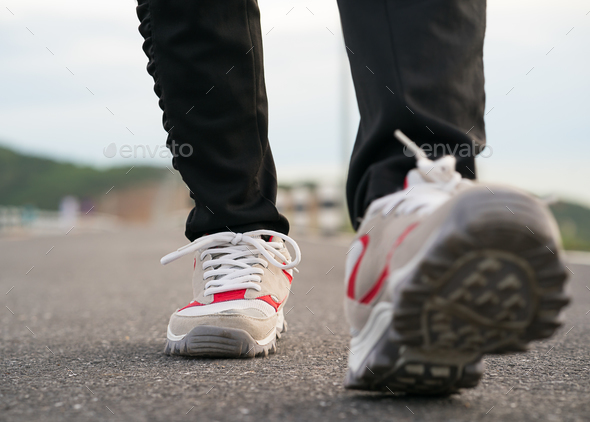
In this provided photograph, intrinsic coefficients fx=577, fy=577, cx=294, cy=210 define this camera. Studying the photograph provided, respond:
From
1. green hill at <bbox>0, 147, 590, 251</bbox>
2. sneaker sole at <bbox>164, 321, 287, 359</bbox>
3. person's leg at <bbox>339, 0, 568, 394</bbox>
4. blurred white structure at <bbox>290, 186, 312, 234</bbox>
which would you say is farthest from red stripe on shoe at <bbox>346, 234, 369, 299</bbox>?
green hill at <bbox>0, 147, 590, 251</bbox>

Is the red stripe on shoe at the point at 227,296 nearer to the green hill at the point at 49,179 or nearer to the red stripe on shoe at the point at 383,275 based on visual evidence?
the red stripe on shoe at the point at 383,275

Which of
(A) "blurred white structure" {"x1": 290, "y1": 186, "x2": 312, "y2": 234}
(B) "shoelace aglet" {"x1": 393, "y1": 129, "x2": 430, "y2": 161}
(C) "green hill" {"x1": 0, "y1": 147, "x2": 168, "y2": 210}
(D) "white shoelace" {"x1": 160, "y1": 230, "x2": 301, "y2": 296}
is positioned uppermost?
(B) "shoelace aglet" {"x1": 393, "y1": 129, "x2": 430, "y2": 161}

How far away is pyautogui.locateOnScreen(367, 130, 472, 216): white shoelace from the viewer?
29.4 inches

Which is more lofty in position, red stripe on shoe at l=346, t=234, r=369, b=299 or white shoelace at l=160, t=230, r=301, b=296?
red stripe on shoe at l=346, t=234, r=369, b=299

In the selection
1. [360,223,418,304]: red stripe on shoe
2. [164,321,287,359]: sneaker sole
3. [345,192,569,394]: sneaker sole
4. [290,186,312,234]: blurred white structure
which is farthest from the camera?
[290,186,312,234]: blurred white structure

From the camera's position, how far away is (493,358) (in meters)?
1.16

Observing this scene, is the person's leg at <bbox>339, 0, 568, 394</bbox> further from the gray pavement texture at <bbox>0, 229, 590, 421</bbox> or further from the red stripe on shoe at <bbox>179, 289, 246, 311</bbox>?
the red stripe on shoe at <bbox>179, 289, 246, 311</bbox>

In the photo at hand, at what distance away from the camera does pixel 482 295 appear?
59cm

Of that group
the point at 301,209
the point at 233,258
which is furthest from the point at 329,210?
the point at 233,258

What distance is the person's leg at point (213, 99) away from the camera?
3.95 feet

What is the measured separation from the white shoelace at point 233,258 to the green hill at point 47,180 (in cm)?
5514

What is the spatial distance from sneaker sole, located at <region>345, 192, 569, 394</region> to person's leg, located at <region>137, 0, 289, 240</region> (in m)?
0.68

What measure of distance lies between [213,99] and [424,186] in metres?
0.60

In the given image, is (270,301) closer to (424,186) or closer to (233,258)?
(233,258)
